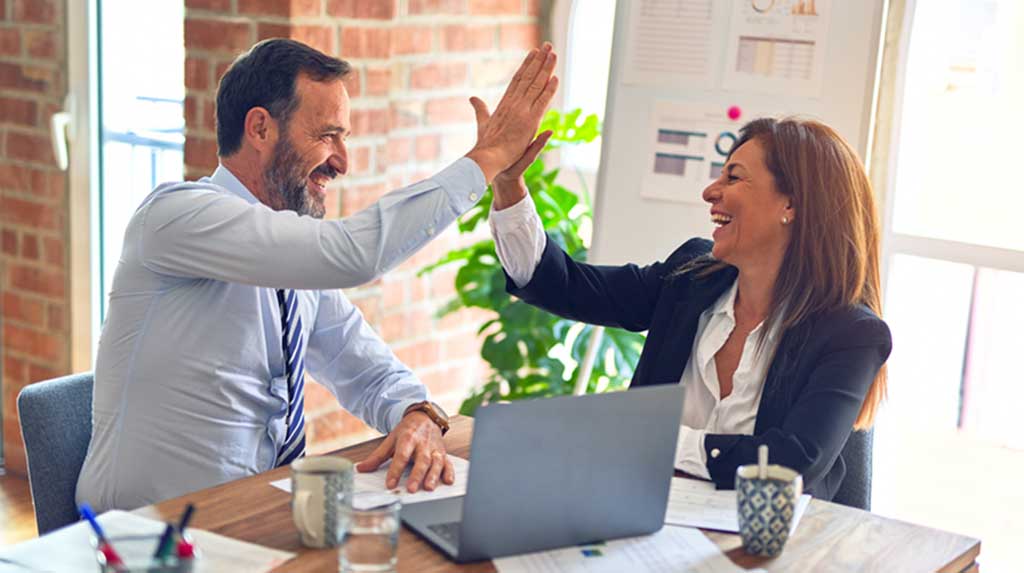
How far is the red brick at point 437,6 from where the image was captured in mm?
3283

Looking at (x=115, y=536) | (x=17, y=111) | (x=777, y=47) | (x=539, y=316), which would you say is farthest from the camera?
(x=17, y=111)

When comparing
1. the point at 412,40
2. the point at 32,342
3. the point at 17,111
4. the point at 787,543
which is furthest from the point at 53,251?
the point at 787,543

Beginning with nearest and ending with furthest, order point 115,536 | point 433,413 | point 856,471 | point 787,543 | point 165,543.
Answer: point 165,543 < point 115,536 < point 787,543 < point 433,413 < point 856,471

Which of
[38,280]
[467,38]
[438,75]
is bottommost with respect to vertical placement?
[38,280]

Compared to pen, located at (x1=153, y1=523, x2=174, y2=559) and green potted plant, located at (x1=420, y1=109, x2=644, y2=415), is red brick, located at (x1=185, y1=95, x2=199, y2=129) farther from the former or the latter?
pen, located at (x1=153, y1=523, x2=174, y2=559)

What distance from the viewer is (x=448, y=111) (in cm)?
351

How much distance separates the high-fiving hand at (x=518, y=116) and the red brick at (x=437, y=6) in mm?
1371

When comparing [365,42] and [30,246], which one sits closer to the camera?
[365,42]

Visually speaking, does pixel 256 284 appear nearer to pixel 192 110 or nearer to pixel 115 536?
pixel 115 536

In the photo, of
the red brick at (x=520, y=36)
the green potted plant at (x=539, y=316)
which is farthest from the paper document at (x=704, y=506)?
the red brick at (x=520, y=36)

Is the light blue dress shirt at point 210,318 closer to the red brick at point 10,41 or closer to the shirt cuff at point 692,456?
the shirt cuff at point 692,456

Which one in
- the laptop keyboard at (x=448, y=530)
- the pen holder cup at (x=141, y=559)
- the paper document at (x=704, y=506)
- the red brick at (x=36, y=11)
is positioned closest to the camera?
the pen holder cup at (x=141, y=559)

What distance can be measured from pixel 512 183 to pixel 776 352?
52 cm

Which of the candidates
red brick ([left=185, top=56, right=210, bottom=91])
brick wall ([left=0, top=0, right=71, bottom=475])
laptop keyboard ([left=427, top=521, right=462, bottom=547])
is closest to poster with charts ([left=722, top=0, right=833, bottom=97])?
red brick ([left=185, top=56, right=210, bottom=91])
